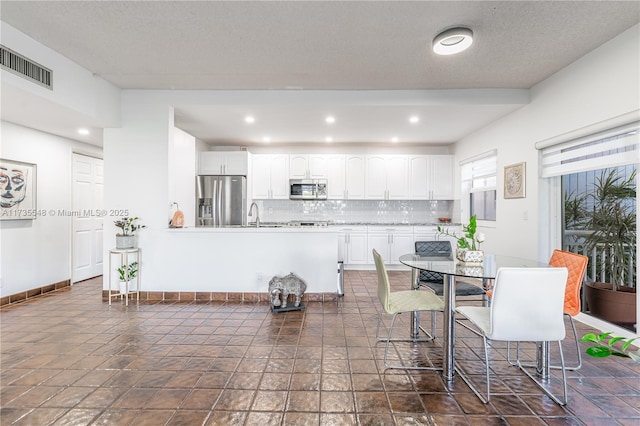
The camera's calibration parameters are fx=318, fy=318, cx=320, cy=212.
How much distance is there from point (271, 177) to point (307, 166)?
0.75 m

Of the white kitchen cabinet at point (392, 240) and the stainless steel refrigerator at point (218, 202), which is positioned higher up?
the stainless steel refrigerator at point (218, 202)

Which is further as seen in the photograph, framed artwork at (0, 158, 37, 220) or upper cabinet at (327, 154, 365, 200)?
upper cabinet at (327, 154, 365, 200)

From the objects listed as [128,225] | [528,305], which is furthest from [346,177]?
[528,305]

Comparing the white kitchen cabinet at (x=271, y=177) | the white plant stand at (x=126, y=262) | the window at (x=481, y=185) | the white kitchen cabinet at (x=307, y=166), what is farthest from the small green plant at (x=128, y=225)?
the window at (x=481, y=185)

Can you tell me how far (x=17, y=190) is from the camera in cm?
406

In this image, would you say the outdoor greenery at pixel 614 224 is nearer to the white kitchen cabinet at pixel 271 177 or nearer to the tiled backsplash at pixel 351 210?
the tiled backsplash at pixel 351 210

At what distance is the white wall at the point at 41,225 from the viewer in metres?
3.98

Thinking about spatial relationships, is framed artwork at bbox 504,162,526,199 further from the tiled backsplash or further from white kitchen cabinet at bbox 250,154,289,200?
white kitchen cabinet at bbox 250,154,289,200

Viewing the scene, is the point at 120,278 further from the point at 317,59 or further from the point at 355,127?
the point at 355,127

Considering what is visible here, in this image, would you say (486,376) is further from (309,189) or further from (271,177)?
(271,177)

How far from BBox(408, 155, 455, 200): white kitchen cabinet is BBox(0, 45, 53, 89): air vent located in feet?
18.2

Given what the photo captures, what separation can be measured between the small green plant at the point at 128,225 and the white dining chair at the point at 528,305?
4.05m

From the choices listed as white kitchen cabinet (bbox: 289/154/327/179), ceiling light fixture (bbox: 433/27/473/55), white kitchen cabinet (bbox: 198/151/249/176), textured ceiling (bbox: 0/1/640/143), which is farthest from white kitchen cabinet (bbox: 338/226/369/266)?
ceiling light fixture (bbox: 433/27/473/55)

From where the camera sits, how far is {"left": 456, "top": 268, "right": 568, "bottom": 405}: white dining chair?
1888 mm
